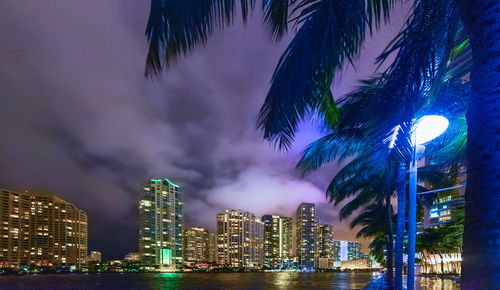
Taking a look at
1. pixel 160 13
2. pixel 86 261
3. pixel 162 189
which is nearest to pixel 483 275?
pixel 160 13

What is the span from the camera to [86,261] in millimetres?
174250

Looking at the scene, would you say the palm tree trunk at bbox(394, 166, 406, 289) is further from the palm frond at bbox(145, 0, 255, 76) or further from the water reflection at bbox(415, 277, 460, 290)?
the water reflection at bbox(415, 277, 460, 290)

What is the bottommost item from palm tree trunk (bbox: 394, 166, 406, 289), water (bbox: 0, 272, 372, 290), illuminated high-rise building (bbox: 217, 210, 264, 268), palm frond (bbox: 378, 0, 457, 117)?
illuminated high-rise building (bbox: 217, 210, 264, 268)

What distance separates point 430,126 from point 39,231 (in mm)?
188288

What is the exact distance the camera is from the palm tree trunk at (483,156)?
6.45 feet

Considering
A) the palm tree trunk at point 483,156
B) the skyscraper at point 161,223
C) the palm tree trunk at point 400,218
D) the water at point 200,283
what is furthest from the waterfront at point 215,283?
the skyscraper at point 161,223

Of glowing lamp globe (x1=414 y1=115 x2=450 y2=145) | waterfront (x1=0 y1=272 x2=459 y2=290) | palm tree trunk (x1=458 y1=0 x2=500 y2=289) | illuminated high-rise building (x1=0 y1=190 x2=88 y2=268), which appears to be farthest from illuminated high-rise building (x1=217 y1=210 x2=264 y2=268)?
palm tree trunk (x1=458 y1=0 x2=500 y2=289)

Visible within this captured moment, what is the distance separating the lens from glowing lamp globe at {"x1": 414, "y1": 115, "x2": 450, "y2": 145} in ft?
15.5

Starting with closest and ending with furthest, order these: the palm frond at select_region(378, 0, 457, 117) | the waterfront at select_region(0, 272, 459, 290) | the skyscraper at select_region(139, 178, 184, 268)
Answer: the palm frond at select_region(378, 0, 457, 117) → the waterfront at select_region(0, 272, 459, 290) → the skyscraper at select_region(139, 178, 184, 268)

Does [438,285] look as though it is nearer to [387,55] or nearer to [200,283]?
[387,55]

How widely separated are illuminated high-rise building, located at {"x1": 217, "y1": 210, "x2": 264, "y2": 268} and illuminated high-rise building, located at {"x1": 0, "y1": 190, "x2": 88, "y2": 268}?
70.0m

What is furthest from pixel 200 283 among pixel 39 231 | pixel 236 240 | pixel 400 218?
pixel 39 231

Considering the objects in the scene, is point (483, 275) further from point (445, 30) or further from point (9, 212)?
point (9, 212)

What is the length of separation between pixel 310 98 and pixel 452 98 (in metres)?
3.96
